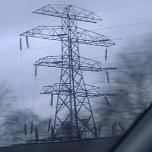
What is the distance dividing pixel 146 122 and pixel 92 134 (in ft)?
21.6

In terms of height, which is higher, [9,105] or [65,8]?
[65,8]

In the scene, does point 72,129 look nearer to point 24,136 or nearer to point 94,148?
point 24,136

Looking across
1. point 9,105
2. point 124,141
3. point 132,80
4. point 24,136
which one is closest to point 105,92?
point 132,80

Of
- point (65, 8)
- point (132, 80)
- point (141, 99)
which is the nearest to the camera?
point (141, 99)

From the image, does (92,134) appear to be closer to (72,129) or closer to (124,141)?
(72,129)

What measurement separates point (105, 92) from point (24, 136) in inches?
134

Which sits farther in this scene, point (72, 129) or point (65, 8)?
point (65, 8)

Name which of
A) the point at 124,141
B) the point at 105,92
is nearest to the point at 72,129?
the point at 105,92

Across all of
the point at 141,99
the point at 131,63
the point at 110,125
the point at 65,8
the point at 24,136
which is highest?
the point at 65,8

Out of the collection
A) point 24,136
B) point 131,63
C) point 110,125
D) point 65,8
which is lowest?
point 24,136

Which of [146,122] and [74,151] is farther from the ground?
[146,122]

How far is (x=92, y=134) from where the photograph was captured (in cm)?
935

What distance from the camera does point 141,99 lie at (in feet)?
26.7

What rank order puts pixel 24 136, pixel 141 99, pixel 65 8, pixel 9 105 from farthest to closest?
pixel 65 8
pixel 9 105
pixel 24 136
pixel 141 99
